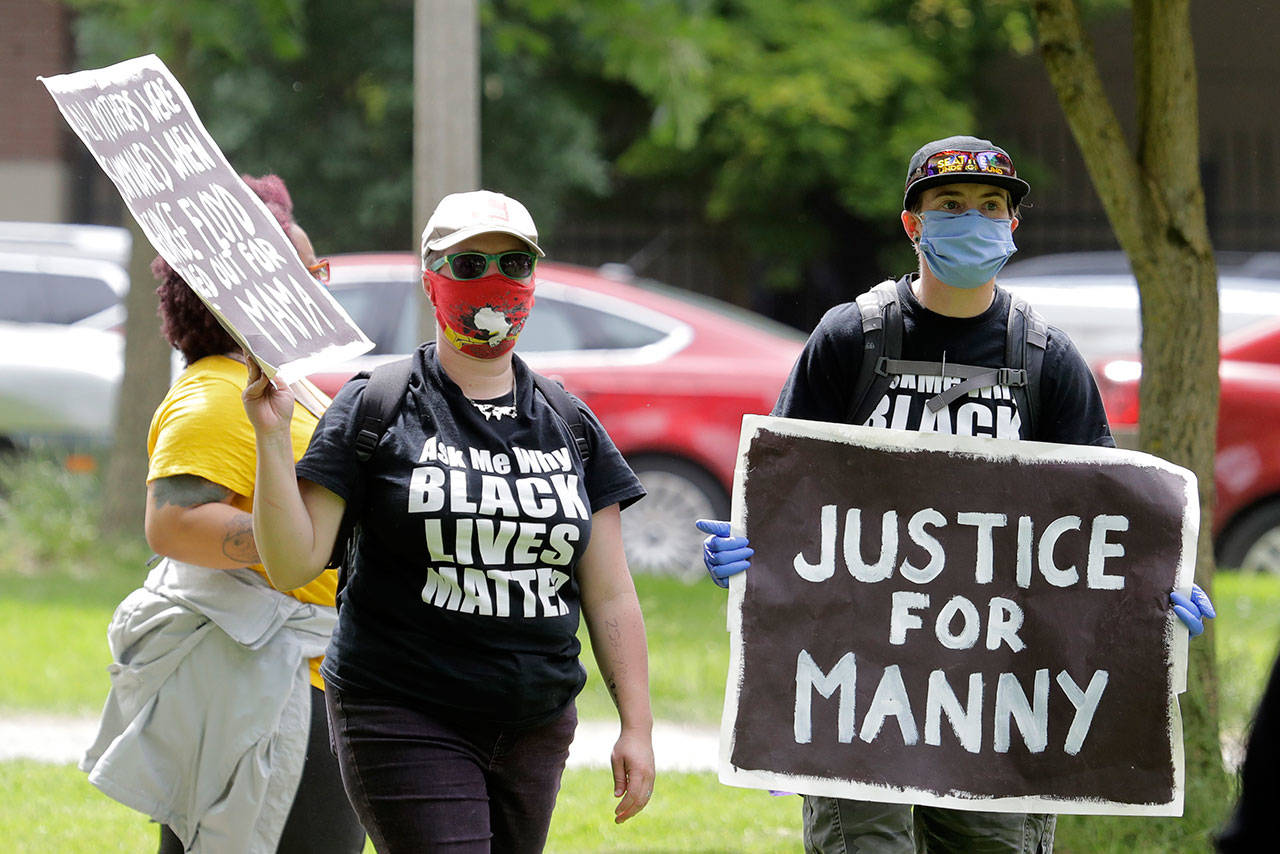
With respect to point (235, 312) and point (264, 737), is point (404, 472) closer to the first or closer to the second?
point (235, 312)

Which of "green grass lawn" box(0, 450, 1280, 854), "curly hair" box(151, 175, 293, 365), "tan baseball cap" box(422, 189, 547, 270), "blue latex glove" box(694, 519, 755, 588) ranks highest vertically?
"tan baseball cap" box(422, 189, 547, 270)

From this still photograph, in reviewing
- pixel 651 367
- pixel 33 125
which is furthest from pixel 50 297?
pixel 33 125

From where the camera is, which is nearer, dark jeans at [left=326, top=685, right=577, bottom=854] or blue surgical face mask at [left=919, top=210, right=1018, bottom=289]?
dark jeans at [left=326, top=685, right=577, bottom=854]

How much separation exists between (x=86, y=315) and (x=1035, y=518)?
10.7m

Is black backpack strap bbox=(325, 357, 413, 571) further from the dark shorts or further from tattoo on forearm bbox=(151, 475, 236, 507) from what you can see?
the dark shorts

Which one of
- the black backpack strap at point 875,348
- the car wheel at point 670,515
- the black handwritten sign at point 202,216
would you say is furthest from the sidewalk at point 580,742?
the black handwritten sign at point 202,216

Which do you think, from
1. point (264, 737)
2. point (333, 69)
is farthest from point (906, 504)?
point (333, 69)

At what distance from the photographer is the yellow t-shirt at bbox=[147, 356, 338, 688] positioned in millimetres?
3258

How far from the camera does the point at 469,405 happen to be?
10.1ft

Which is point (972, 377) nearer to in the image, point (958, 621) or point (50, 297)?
point (958, 621)

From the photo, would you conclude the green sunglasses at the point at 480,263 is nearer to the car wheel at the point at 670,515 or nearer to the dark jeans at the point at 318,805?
the dark jeans at the point at 318,805

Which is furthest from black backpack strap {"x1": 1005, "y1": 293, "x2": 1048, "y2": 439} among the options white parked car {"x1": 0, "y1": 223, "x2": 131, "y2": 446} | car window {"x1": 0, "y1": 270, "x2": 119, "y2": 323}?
car window {"x1": 0, "y1": 270, "x2": 119, "y2": 323}

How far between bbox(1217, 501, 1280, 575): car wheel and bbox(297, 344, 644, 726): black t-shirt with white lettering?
776cm

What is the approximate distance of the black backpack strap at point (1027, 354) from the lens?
11.2ft
